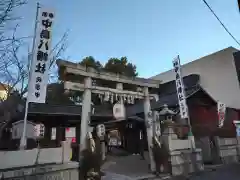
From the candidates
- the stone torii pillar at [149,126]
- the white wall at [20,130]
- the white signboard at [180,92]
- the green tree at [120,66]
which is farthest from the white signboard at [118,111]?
the green tree at [120,66]

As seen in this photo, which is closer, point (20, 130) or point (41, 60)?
point (41, 60)

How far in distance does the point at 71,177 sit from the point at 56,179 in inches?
24.1

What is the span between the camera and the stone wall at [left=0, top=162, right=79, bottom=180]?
19.2 ft

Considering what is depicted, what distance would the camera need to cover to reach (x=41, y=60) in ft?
25.9

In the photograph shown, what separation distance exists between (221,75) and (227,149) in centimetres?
1006

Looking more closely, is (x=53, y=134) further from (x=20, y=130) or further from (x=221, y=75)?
(x=221, y=75)

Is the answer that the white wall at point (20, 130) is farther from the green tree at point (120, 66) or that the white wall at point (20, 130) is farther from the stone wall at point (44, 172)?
the green tree at point (120, 66)

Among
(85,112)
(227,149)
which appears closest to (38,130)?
(85,112)

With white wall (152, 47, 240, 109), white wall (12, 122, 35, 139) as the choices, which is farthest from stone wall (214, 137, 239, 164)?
white wall (12, 122, 35, 139)

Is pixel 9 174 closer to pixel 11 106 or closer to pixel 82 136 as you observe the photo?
pixel 82 136

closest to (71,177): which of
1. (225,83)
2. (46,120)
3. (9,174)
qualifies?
(9,174)

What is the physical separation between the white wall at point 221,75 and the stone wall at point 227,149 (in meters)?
6.52

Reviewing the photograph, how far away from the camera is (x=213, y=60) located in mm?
23484

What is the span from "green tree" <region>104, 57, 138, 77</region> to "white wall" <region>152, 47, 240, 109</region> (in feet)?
34.1
